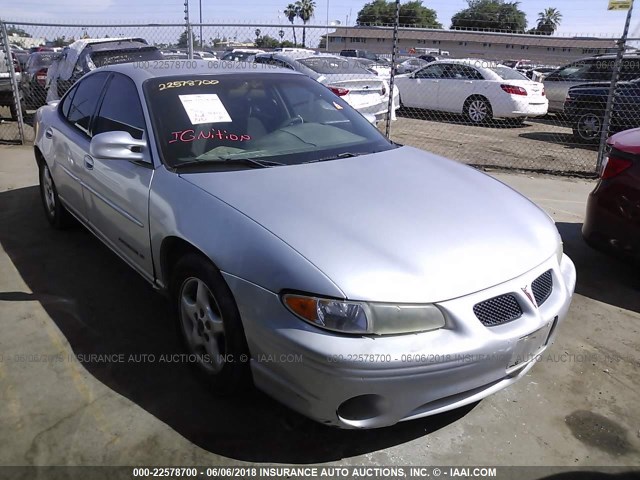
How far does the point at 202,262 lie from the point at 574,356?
88.1 inches

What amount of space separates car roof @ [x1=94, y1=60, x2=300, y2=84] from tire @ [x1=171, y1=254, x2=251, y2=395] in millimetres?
1406

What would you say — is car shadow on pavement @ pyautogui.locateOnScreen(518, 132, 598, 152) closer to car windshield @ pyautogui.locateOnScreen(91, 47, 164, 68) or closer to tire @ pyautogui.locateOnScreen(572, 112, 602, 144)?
tire @ pyautogui.locateOnScreen(572, 112, 602, 144)

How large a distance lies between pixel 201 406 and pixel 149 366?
1.62 feet

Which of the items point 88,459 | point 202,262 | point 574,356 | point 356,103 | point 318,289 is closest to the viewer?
point 318,289

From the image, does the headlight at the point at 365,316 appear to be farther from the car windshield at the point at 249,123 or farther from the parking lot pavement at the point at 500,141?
the parking lot pavement at the point at 500,141

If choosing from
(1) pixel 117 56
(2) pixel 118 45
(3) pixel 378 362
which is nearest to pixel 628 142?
(3) pixel 378 362

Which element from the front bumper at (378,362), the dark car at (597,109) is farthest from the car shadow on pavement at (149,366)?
the dark car at (597,109)

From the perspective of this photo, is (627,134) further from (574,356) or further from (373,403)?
(373,403)

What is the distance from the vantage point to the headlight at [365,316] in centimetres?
209

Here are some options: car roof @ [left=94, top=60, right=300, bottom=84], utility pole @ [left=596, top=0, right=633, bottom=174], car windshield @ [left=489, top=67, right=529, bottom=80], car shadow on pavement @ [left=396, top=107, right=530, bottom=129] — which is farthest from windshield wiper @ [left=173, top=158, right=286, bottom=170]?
car windshield @ [left=489, top=67, right=529, bottom=80]

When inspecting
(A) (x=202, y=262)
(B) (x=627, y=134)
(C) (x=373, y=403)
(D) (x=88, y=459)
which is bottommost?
(D) (x=88, y=459)

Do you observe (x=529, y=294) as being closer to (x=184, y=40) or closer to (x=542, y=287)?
(x=542, y=287)

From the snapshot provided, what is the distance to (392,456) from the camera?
2.41 m

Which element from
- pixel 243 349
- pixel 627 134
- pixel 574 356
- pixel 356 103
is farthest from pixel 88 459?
pixel 356 103
